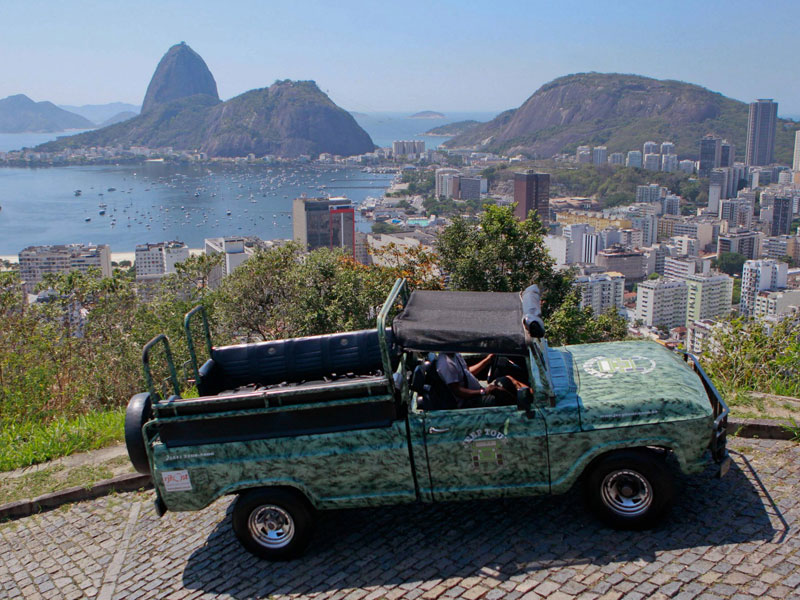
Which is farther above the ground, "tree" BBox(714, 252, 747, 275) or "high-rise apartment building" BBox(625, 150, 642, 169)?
"high-rise apartment building" BBox(625, 150, 642, 169)

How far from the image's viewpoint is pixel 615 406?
408 cm

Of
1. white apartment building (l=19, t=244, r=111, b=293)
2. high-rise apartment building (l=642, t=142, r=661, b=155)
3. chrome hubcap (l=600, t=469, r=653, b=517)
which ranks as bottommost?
white apartment building (l=19, t=244, r=111, b=293)

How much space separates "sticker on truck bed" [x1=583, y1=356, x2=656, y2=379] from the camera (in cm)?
455

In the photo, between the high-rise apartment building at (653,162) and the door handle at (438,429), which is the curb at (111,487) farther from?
the high-rise apartment building at (653,162)

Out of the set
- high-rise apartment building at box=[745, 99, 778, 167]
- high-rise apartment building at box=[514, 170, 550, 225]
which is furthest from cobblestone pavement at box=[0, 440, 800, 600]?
high-rise apartment building at box=[745, 99, 778, 167]

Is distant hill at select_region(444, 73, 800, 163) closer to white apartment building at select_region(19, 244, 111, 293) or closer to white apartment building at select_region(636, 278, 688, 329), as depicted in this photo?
white apartment building at select_region(636, 278, 688, 329)

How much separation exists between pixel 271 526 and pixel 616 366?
250 centimetres

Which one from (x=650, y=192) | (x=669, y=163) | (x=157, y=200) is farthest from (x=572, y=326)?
(x=669, y=163)

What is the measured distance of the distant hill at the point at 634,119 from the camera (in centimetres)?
17250

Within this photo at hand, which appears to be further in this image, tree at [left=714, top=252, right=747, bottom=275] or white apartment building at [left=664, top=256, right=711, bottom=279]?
tree at [left=714, top=252, right=747, bottom=275]

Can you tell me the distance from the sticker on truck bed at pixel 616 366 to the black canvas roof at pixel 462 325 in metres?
0.65

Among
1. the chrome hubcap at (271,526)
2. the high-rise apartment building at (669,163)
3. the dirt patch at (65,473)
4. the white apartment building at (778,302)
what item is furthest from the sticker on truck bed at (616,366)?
the high-rise apartment building at (669,163)

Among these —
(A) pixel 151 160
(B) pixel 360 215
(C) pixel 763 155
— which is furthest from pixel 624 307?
(A) pixel 151 160

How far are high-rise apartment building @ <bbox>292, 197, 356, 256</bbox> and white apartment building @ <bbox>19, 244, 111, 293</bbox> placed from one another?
16193 millimetres
